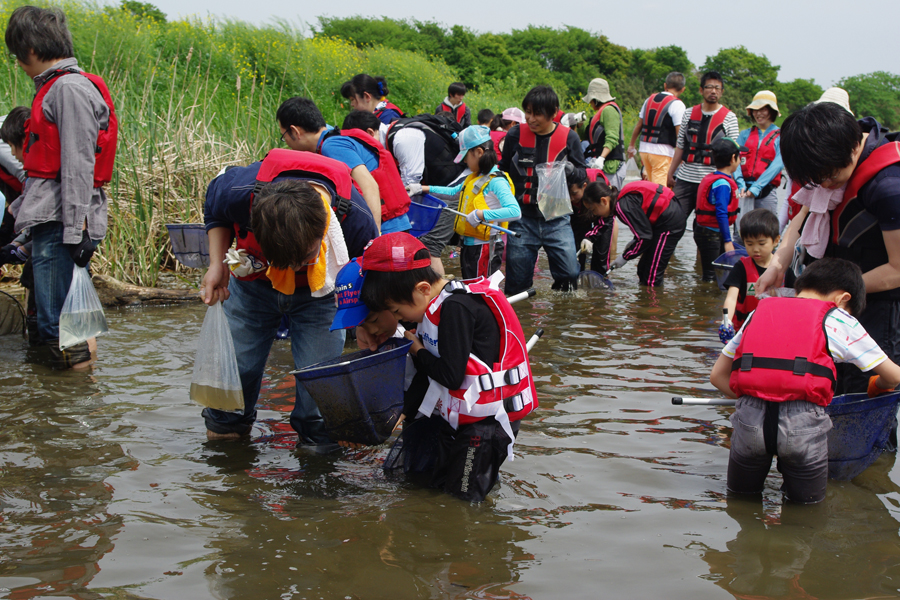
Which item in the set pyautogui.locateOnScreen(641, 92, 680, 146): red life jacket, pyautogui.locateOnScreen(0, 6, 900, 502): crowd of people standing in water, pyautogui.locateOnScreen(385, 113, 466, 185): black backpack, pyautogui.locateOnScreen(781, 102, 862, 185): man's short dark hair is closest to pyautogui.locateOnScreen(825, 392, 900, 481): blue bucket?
pyautogui.locateOnScreen(0, 6, 900, 502): crowd of people standing in water

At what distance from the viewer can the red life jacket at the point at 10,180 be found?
219 inches

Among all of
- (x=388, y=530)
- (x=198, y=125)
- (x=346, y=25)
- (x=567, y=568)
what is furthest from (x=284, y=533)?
(x=346, y=25)

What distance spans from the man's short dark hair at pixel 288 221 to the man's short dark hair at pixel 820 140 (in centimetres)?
192

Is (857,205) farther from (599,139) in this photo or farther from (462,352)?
(599,139)

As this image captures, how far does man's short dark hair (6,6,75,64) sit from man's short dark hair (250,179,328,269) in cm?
259

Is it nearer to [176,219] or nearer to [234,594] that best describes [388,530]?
[234,594]

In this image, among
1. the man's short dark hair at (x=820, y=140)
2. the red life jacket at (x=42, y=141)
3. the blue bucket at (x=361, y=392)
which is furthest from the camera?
the red life jacket at (x=42, y=141)

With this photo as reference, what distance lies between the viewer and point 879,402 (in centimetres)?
308

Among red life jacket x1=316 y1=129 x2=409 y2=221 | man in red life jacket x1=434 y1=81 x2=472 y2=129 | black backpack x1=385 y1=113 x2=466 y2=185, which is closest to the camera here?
red life jacket x1=316 y1=129 x2=409 y2=221

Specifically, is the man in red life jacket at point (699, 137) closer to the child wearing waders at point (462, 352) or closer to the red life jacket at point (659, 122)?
the red life jacket at point (659, 122)

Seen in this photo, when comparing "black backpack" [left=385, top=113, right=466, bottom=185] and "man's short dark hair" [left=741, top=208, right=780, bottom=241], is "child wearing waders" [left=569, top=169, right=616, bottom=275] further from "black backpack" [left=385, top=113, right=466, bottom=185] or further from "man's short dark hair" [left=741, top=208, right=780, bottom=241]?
"man's short dark hair" [left=741, top=208, right=780, bottom=241]

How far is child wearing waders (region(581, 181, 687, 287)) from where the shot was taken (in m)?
7.63

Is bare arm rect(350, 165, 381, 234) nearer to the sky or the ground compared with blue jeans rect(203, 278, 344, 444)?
nearer to the sky

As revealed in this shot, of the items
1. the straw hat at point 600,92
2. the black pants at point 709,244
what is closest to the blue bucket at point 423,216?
the black pants at point 709,244
